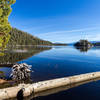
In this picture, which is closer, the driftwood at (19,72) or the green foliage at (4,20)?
the green foliage at (4,20)

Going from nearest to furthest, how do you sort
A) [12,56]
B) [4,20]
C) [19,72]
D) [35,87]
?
[35,87] < [4,20] < [19,72] < [12,56]

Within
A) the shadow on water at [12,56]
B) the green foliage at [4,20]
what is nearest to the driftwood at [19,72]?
the shadow on water at [12,56]

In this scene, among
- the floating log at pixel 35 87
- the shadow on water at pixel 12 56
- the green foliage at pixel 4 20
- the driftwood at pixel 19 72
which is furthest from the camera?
the shadow on water at pixel 12 56

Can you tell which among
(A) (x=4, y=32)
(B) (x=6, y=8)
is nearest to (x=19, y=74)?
(A) (x=4, y=32)

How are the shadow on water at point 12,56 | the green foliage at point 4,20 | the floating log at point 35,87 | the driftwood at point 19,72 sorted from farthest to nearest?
the shadow on water at point 12,56, the driftwood at point 19,72, the green foliage at point 4,20, the floating log at point 35,87

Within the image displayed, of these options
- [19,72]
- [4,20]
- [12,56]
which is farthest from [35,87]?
[12,56]

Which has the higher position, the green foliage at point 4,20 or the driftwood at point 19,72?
the green foliage at point 4,20

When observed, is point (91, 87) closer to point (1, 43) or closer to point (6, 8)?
point (1, 43)

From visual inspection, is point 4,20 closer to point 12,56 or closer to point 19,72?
point 19,72

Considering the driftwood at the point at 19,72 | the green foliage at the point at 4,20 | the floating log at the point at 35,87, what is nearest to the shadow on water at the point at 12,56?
the green foliage at the point at 4,20

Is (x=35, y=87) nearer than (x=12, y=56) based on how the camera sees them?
Yes

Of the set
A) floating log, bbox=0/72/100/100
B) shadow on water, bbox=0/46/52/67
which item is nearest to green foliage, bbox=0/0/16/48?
shadow on water, bbox=0/46/52/67

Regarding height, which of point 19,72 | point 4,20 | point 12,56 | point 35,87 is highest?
point 4,20

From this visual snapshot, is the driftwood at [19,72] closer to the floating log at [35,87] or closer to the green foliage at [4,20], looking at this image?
the green foliage at [4,20]
